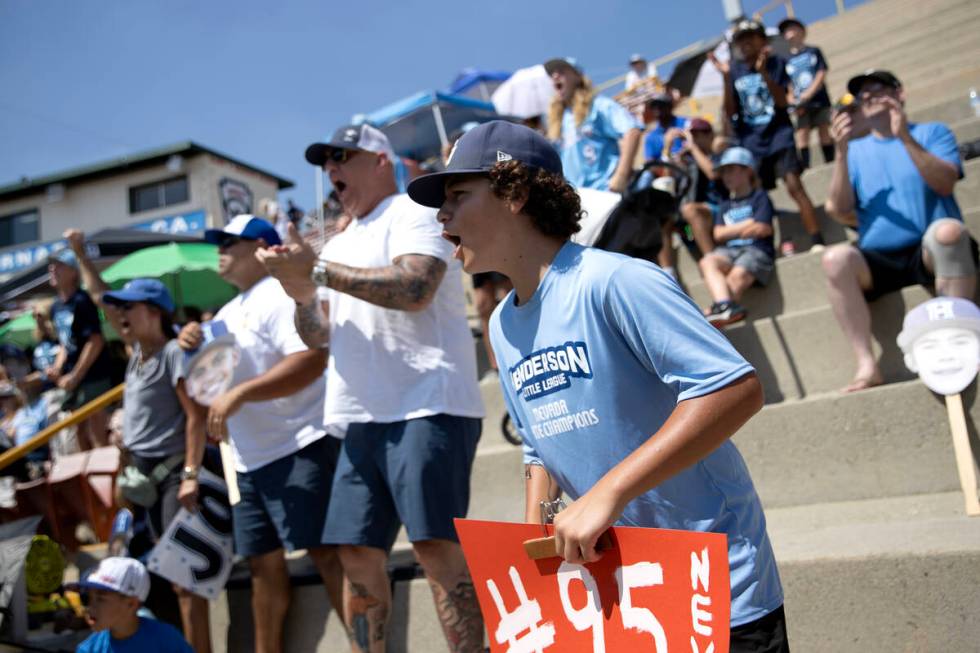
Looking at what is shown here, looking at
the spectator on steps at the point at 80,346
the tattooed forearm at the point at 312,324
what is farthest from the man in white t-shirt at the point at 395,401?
the spectator on steps at the point at 80,346

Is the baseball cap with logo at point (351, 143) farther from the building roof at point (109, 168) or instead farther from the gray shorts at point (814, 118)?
the building roof at point (109, 168)

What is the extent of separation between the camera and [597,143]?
5.03 metres

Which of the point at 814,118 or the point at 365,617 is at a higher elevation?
the point at 814,118

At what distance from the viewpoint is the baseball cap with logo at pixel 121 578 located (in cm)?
352

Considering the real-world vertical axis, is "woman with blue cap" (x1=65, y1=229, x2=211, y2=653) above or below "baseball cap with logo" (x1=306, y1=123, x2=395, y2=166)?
below

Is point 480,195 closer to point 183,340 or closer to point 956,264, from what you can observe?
point 183,340

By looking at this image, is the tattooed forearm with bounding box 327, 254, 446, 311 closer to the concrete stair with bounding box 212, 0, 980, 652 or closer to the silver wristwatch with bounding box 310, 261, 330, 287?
the silver wristwatch with bounding box 310, 261, 330, 287

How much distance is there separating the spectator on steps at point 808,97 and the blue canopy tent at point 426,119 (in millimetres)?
5327

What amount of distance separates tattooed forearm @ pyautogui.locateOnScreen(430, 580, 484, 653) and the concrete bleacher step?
996 mm

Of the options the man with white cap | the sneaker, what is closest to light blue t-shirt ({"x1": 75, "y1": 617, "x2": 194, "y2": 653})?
the man with white cap

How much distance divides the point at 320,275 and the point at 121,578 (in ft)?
6.31

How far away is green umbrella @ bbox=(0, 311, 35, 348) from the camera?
38.8 feet

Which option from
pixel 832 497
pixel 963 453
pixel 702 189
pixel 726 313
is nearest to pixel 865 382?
pixel 832 497

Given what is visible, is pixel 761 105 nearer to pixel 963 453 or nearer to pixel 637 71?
pixel 963 453
